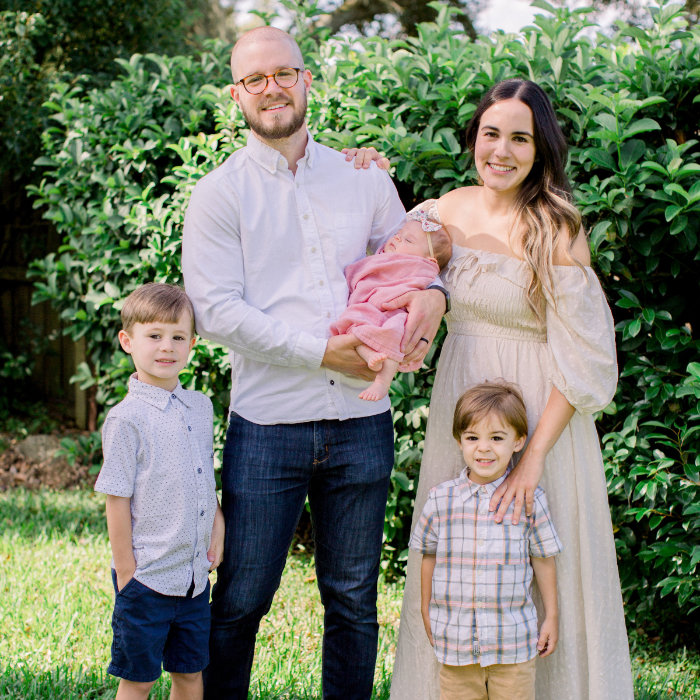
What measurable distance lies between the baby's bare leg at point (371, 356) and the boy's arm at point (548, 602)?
2.41 feet

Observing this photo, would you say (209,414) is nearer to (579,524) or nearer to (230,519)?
(230,519)

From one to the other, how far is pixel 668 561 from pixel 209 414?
190cm

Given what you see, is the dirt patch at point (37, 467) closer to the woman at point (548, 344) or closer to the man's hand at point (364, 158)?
the man's hand at point (364, 158)

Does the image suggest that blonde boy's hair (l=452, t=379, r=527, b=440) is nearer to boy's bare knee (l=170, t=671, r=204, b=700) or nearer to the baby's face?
the baby's face

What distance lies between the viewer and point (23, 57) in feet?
19.7

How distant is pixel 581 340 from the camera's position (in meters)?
2.31

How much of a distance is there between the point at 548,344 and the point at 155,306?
3.74 feet

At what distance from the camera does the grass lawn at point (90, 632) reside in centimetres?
299

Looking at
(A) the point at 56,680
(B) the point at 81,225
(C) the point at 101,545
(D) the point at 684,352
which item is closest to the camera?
(A) the point at 56,680

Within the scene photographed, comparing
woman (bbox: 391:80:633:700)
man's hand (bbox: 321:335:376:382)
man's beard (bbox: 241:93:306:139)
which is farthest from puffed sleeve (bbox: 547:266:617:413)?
man's beard (bbox: 241:93:306:139)

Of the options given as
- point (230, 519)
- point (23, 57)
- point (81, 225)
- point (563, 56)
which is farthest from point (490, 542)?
point (23, 57)

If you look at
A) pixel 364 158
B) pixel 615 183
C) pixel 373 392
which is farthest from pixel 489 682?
pixel 615 183

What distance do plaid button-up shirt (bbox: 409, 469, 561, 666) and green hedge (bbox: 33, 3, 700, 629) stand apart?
3.10 feet

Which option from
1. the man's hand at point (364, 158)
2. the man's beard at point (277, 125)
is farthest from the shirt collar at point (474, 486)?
the man's beard at point (277, 125)
